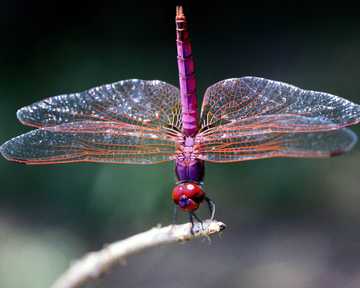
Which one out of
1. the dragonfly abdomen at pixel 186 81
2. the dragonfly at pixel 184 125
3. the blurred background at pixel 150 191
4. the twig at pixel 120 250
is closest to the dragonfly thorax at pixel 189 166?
the dragonfly at pixel 184 125

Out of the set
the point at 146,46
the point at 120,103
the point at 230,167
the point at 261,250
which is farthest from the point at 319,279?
the point at 146,46

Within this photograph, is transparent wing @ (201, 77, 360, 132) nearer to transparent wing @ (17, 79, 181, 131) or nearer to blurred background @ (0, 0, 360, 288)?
transparent wing @ (17, 79, 181, 131)

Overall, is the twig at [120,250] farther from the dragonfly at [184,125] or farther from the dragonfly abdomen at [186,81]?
the dragonfly abdomen at [186,81]

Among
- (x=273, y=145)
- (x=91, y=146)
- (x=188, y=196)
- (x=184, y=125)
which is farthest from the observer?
(x=184, y=125)

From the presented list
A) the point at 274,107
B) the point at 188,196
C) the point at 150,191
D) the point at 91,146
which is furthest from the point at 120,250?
the point at 150,191

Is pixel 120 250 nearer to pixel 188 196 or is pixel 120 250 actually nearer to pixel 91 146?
pixel 188 196

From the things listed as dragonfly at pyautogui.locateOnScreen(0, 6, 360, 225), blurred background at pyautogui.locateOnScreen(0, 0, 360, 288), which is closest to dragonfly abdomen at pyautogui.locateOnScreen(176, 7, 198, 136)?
dragonfly at pyautogui.locateOnScreen(0, 6, 360, 225)
